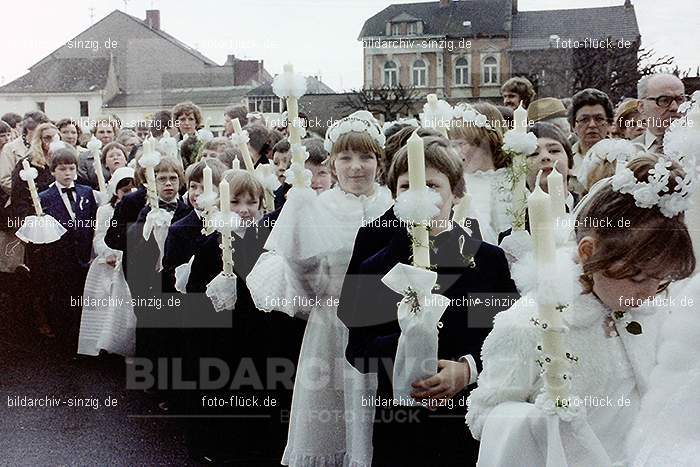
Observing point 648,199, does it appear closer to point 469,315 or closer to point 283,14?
point 469,315

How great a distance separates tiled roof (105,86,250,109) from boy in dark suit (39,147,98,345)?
36 centimetres

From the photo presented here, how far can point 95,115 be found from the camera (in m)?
3.20

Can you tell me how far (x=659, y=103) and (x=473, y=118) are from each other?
54cm

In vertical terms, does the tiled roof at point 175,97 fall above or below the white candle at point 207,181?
above

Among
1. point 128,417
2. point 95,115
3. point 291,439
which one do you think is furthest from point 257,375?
point 95,115

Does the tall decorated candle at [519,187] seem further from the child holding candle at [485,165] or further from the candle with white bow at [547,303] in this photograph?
the candle with white bow at [547,303]

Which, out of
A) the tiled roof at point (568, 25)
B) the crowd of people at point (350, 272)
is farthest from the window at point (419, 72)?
the tiled roof at point (568, 25)

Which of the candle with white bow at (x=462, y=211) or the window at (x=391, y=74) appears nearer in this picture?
the candle with white bow at (x=462, y=211)

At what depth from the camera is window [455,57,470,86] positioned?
2818 mm

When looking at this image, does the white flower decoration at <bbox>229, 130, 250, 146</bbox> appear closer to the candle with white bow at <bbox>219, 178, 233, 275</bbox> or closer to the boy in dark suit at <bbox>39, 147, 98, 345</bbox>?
the candle with white bow at <bbox>219, 178, 233, 275</bbox>

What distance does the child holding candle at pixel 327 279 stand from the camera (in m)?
2.71

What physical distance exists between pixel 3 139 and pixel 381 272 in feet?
5.55

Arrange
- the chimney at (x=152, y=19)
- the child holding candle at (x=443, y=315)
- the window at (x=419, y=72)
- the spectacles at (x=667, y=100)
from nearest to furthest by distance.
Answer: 1. the child holding candle at (x=443, y=315)
2. the spectacles at (x=667, y=100)
3. the window at (x=419, y=72)
4. the chimney at (x=152, y=19)

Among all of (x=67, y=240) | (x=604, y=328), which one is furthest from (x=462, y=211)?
(x=67, y=240)
